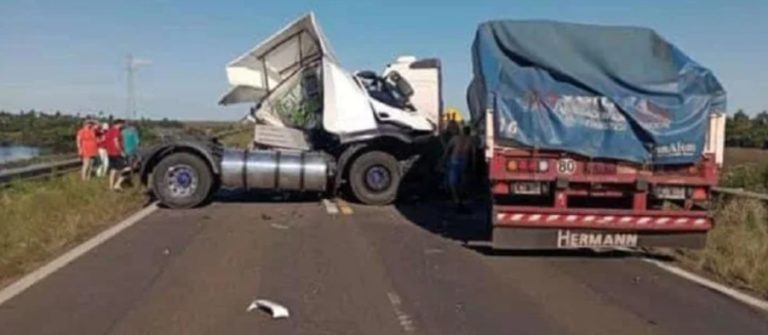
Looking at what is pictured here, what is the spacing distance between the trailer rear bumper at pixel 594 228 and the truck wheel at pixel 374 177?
22.2 feet

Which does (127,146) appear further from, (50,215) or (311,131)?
(50,215)

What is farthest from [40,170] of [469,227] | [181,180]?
[469,227]

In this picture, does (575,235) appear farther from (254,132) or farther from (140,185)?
(140,185)

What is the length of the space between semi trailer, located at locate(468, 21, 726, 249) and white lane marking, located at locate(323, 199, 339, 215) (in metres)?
5.24

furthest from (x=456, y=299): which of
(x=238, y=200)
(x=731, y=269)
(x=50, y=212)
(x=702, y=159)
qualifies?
(x=238, y=200)

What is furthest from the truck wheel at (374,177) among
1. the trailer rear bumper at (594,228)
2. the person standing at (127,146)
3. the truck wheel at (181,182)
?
the trailer rear bumper at (594,228)

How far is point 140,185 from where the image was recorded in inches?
753

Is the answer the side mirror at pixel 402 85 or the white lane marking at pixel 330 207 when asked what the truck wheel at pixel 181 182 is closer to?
the white lane marking at pixel 330 207

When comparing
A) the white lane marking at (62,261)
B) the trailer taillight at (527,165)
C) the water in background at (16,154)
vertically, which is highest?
the trailer taillight at (527,165)

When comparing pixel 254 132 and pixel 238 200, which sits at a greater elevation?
pixel 254 132

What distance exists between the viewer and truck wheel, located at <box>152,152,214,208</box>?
16484mm

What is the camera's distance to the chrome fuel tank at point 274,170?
1675cm

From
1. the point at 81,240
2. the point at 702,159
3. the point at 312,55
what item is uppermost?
the point at 312,55

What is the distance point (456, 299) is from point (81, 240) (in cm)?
592
